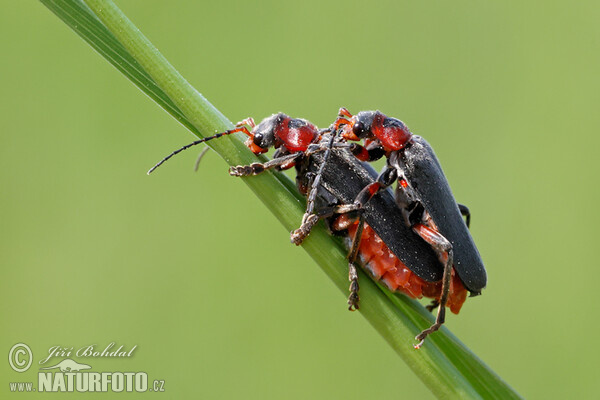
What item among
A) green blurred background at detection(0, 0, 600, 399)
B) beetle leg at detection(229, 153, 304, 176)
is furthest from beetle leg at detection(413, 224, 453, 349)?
green blurred background at detection(0, 0, 600, 399)

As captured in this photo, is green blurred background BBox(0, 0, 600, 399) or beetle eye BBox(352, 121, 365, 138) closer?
beetle eye BBox(352, 121, 365, 138)

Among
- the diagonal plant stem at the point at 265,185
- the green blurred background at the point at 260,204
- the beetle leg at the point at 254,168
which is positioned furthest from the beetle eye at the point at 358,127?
the green blurred background at the point at 260,204

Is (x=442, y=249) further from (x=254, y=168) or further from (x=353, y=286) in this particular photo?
(x=254, y=168)

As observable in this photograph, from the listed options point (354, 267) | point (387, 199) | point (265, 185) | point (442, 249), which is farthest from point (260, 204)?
point (265, 185)

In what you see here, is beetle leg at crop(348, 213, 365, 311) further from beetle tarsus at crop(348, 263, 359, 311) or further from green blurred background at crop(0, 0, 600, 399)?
green blurred background at crop(0, 0, 600, 399)

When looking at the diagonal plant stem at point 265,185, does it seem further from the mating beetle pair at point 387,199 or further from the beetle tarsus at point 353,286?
the mating beetle pair at point 387,199

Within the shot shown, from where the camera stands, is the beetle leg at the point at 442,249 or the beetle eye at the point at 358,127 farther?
the beetle eye at the point at 358,127

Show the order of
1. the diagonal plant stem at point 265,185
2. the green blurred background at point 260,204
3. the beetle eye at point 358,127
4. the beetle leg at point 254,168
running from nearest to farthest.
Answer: the diagonal plant stem at point 265,185 < the beetle leg at point 254,168 < the beetle eye at point 358,127 < the green blurred background at point 260,204
